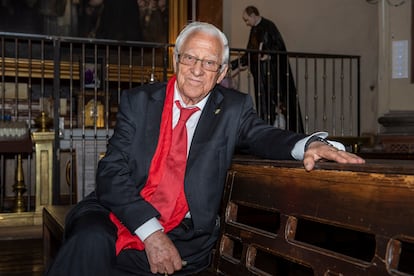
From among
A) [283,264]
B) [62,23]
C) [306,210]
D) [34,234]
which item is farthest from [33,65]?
[306,210]

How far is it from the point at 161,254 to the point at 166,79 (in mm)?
3995

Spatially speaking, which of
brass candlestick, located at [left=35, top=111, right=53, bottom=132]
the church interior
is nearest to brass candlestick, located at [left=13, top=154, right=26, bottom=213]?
the church interior

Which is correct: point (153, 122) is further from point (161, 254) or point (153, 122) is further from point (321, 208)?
point (321, 208)

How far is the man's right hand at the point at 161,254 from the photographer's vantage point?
1743mm

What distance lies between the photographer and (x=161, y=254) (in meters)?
1.74

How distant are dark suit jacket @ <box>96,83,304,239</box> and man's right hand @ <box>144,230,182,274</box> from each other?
2.8 inches

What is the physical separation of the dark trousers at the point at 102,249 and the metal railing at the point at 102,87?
380 centimetres

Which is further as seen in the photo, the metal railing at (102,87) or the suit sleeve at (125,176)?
A: the metal railing at (102,87)

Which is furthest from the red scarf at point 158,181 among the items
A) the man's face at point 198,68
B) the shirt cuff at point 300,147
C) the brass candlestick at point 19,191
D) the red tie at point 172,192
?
the brass candlestick at point 19,191

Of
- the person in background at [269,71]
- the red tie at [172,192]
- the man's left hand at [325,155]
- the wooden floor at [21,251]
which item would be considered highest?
the person in background at [269,71]

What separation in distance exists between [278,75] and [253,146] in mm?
5194

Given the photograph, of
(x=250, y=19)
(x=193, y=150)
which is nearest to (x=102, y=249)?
(x=193, y=150)

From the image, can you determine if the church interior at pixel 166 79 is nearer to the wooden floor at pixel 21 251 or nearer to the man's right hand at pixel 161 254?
the wooden floor at pixel 21 251

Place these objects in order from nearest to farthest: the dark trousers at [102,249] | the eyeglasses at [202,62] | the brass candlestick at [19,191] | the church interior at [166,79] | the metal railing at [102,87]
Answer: the dark trousers at [102,249] → the eyeglasses at [202,62] → the church interior at [166,79] → the brass candlestick at [19,191] → the metal railing at [102,87]
